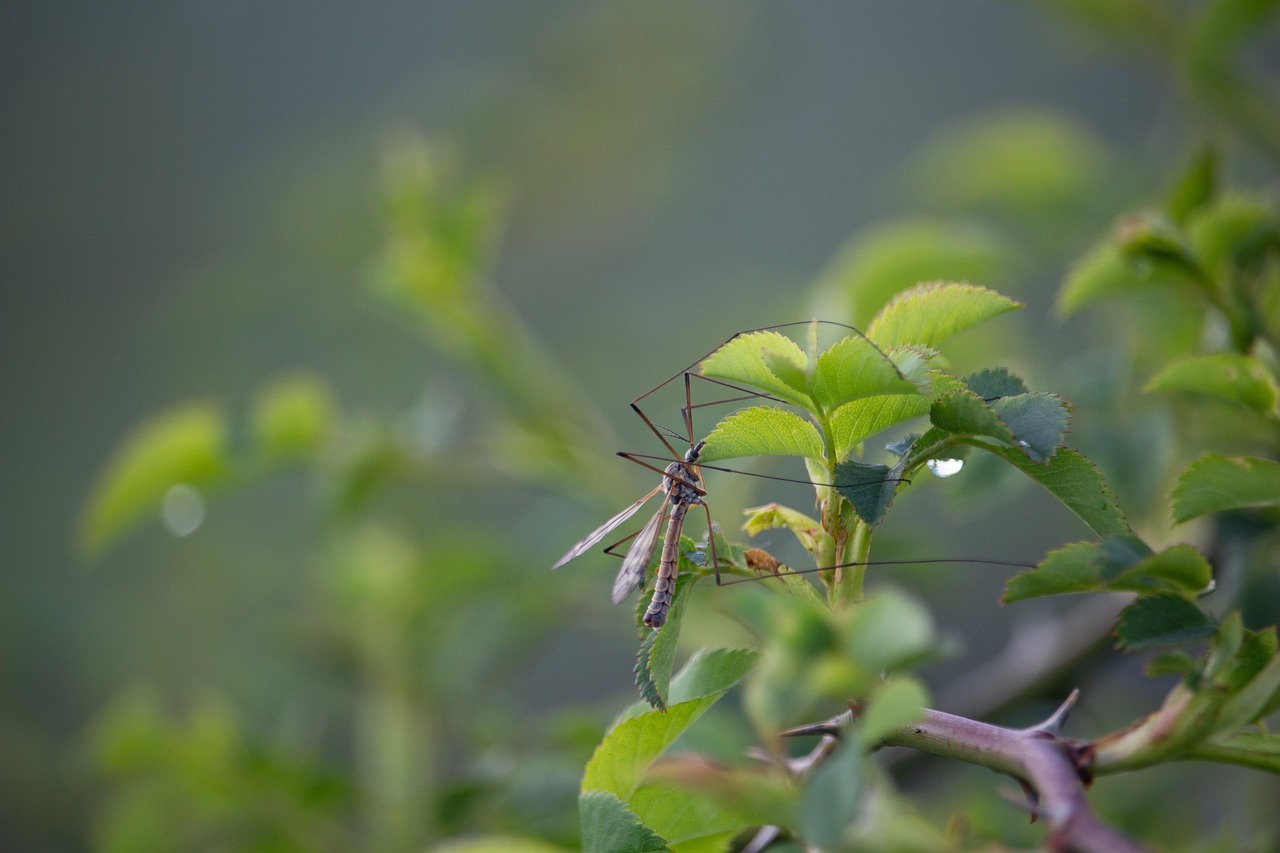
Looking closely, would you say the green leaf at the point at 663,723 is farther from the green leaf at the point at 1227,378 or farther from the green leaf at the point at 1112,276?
the green leaf at the point at 1112,276

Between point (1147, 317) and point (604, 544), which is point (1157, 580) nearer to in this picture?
point (1147, 317)

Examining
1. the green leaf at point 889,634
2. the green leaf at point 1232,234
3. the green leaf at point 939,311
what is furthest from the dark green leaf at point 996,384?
the green leaf at point 1232,234

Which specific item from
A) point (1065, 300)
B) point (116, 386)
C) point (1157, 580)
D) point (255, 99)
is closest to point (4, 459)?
point (116, 386)

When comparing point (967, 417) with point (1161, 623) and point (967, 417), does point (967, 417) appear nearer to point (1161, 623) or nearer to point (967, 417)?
point (967, 417)

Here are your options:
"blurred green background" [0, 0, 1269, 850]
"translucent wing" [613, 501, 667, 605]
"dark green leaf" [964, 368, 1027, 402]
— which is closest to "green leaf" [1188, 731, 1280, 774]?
"dark green leaf" [964, 368, 1027, 402]

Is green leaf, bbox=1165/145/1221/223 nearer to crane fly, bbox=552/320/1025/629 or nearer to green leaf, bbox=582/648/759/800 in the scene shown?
crane fly, bbox=552/320/1025/629

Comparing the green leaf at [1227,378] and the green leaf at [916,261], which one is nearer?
the green leaf at [1227,378]
